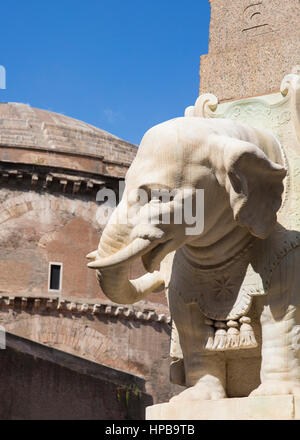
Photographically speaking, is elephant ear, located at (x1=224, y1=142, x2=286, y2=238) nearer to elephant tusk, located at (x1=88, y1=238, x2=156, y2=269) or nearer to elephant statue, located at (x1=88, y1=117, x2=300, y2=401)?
elephant statue, located at (x1=88, y1=117, x2=300, y2=401)

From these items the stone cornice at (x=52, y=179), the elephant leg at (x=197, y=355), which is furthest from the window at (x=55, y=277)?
the elephant leg at (x=197, y=355)

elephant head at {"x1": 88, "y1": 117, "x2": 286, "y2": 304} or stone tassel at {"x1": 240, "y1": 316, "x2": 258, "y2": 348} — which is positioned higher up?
elephant head at {"x1": 88, "y1": 117, "x2": 286, "y2": 304}

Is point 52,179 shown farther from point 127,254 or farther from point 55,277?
point 127,254

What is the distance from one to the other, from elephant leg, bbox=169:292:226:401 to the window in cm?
1882

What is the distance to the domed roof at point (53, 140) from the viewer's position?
23.0 meters

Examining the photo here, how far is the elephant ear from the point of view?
10.3 feet

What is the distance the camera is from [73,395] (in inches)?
547

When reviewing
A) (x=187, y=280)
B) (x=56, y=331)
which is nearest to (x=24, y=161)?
(x=56, y=331)

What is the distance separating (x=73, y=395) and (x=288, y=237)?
11.1 metres

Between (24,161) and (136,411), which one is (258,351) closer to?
(136,411)

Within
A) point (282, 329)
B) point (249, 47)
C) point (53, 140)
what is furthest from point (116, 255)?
point (53, 140)

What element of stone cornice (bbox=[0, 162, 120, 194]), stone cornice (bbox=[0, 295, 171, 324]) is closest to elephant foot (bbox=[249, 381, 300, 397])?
stone cornice (bbox=[0, 295, 171, 324])

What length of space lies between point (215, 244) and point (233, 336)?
41cm

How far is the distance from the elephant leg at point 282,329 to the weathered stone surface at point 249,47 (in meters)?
1.07
